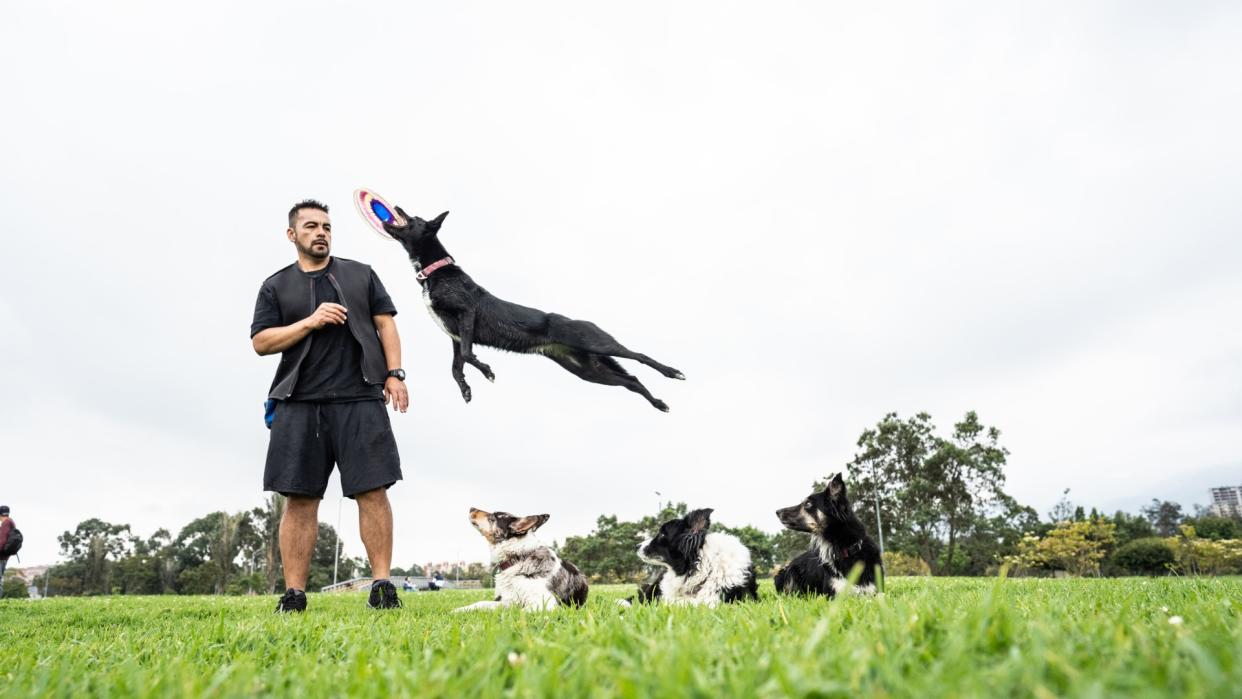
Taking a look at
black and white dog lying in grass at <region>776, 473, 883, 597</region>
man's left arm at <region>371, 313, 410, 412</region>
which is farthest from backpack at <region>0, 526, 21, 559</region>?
black and white dog lying in grass at <region>776, 473, 883, 597</region>

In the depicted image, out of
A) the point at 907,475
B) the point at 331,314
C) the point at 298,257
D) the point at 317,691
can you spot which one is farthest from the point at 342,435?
the point at 907,475

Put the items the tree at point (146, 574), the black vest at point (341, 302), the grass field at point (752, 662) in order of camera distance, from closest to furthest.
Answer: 1. the grass field at point (752, 662)
2. the black vest at point (341, 302)
3. the tree at point (146, 574)

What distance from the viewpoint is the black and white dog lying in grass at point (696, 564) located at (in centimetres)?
521

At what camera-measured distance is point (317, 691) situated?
1752 millimetres

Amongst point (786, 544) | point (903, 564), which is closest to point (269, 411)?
point (903, 564)

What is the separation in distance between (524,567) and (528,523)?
16.2 inches

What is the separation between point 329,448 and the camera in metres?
5.39

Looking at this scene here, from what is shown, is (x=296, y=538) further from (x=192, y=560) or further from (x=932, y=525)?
(x=192, y=560)

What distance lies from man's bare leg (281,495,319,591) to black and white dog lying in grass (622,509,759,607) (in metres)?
2.73

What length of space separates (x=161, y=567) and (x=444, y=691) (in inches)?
3089

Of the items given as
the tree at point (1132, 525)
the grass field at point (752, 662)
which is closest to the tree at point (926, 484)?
the tree at point (1132, 525)

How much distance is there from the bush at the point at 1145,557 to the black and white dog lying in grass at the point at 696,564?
130 feet

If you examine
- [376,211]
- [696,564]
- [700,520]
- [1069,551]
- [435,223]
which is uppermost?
[376,211]

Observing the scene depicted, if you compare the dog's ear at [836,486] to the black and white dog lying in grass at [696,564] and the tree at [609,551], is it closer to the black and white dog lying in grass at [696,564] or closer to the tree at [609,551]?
the black and white dog lying in grass at [696,564]
